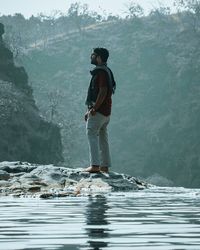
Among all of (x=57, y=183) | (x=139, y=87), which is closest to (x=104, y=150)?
(x=57, y=183)

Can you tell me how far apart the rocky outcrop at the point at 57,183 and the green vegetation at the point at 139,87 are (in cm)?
8417

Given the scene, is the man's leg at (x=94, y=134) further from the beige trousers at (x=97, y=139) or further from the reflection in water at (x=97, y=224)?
the reflection in water at (x=97, y=224)

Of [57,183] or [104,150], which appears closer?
[57,183]

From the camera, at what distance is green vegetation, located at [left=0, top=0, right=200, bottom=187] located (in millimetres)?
108938

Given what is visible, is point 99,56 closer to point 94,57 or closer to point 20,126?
point 94,57

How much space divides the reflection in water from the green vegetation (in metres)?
88.4

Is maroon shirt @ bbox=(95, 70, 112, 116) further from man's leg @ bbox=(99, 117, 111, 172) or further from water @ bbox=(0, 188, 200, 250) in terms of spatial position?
water @ bbox=(0, 188, 200, 250)

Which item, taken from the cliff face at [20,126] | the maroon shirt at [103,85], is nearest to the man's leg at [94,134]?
the maroon shirt at [103,85]

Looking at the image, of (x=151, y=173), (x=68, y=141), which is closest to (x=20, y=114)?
(x=68, y=141)

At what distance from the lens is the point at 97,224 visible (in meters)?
4.95

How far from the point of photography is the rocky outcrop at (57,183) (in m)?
9.46

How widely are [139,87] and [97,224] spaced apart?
137 metres

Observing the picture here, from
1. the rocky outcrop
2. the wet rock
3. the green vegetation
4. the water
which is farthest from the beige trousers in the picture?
the green vegetation

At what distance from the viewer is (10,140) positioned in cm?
5512
